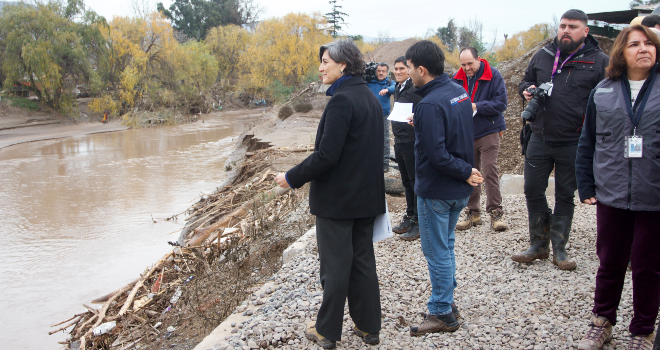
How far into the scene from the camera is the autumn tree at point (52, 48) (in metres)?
25.3

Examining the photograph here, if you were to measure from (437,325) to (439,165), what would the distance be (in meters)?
1.03

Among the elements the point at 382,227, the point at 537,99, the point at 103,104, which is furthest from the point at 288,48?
the point at 382,227

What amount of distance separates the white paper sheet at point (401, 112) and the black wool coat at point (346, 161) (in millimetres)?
1651

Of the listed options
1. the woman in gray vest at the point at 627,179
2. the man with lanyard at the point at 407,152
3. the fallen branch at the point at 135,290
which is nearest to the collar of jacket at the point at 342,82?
the woman in gray vest at the point at 627,179

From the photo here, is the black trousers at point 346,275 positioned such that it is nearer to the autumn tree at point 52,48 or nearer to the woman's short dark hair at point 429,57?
the woman's short dark hair at point 429,57

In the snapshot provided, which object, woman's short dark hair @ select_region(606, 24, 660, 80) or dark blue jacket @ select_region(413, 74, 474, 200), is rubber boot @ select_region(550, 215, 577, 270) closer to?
dark blue jacket @ select_region(413, 74, 474, 200)

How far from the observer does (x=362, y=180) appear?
108 inches

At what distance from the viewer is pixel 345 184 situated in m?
2.72

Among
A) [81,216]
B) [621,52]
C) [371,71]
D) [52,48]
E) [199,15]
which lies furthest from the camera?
[199,15]

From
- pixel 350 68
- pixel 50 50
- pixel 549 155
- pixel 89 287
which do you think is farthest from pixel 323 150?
pixel 50 50

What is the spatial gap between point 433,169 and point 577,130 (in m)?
1.42

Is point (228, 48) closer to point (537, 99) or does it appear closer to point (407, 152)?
point (407, 152)

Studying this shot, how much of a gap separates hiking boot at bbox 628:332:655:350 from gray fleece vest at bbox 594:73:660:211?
76 centimetres

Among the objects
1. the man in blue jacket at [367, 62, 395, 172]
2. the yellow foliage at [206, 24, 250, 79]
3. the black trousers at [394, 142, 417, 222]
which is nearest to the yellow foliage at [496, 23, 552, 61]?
the yellow foliage at [206, 24, 250, 79]
